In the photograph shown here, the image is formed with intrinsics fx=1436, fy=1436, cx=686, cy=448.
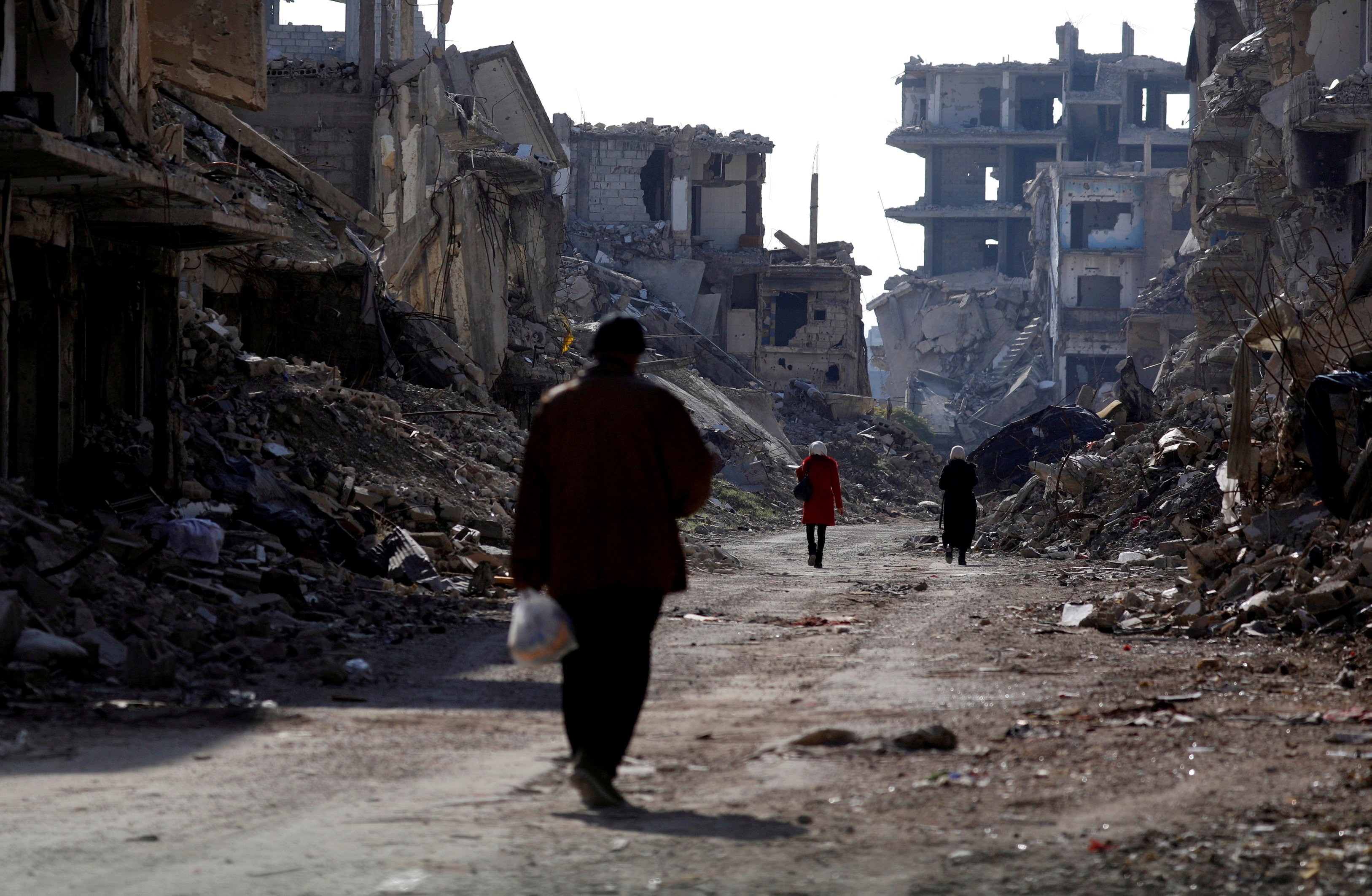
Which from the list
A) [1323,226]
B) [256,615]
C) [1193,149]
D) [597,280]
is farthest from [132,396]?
[597,280]

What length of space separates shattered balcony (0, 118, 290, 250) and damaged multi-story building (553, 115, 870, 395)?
35048 mm

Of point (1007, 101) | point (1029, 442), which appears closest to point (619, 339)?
point (1029, 442)

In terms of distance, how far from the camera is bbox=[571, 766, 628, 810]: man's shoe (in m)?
4.22

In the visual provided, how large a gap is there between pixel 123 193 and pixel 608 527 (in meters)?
6.99

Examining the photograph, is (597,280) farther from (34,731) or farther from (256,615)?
(34,731)

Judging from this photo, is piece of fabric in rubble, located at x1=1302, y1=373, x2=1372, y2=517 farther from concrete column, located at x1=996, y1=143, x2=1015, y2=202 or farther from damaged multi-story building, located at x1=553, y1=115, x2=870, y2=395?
concrete column, located at x1=996, y1=143, x2=1015, y2=202

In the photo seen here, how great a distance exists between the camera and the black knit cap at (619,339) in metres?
4.59

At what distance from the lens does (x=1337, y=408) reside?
10.2 metres

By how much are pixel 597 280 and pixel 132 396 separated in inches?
1328

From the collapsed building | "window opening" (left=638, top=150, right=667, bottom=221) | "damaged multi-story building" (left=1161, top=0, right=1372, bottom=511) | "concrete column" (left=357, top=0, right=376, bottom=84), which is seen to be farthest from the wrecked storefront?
"window opening" (left=638, top=150, right=667, bottom=221)

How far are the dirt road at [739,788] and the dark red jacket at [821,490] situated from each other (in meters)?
7.56

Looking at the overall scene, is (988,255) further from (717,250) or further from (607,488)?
(607,488)

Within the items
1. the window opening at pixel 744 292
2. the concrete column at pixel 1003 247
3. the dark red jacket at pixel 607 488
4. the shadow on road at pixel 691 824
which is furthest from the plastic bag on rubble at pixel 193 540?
the concrete column at pixel 1003 247

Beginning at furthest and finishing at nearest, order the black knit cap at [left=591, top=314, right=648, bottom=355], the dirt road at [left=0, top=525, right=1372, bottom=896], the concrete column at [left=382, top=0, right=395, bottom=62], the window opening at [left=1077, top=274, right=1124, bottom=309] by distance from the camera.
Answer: the window opening at [left=1077, top=274, right=1124, bottom=309]
the concrete column at [left=382, top=0, right=395, bottom=62]
the black knit cap at [left=591, top=314, right=648, bottom=355]
the dirt road at [left=0, top=525, right=1372, bottom=896]
